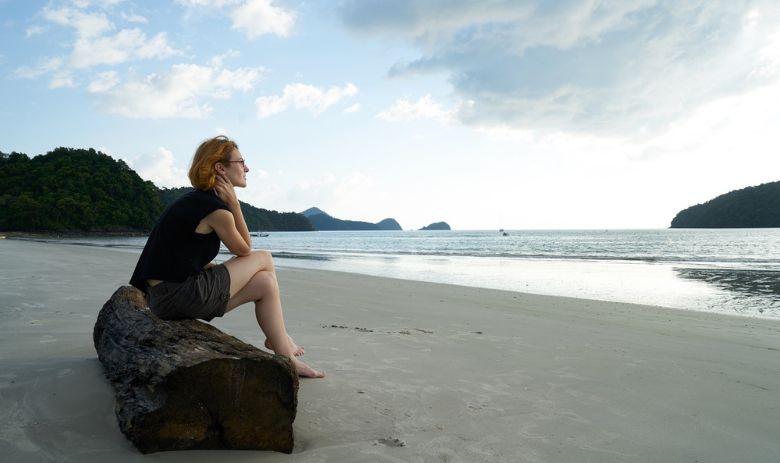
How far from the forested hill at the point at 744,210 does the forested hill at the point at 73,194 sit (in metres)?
142

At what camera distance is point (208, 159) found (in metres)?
3.18

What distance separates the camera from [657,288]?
1330 cm

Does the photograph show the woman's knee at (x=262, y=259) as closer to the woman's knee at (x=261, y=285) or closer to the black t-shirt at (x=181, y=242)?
the woman's knee at (x=261, y=285)

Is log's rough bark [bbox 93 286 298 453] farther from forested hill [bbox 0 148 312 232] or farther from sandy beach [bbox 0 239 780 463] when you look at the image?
forested hill [bbox 0 148 312 232]

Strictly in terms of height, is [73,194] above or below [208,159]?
above

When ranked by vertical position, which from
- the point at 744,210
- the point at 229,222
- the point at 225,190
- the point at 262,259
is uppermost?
the point at 744,210

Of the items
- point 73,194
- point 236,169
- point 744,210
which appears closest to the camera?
point 236,169

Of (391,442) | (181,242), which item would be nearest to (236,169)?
(181,242)

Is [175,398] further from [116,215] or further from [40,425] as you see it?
[116,215]

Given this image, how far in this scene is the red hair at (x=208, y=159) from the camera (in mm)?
3119

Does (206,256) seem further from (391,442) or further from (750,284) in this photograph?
(750,284)

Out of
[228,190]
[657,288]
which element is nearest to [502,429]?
[228,190]

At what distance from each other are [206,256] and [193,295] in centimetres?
27

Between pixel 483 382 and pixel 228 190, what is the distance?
239 cm
